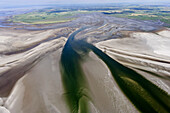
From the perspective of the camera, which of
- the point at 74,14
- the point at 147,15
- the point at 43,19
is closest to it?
the point at 43,19

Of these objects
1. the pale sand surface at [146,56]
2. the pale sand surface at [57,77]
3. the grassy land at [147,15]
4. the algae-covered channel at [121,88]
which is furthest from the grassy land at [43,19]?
the algae-covered channel at [121,88]

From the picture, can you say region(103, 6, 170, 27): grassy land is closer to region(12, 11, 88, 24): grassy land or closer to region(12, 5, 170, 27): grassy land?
region(12, 5, 170, 27): grassy land

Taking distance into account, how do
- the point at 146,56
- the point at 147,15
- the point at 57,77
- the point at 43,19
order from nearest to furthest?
the point at 57,77 → the point at 146,56 → the point at 43,19 → the point at 147,15

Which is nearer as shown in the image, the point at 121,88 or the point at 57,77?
the point at 121,88

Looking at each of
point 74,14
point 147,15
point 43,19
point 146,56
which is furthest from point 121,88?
point 74,14

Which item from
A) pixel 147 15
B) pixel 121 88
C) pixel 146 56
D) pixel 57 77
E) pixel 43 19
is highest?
pixel 147 15

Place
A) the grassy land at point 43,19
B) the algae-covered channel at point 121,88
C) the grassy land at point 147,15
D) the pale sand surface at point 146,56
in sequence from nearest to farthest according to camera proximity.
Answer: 1. the algae-covered channel at point 121,88
2. the pale sand surface at point 146,56
3. the grassy land at point 147,15
4. the grassy land at point 43,19

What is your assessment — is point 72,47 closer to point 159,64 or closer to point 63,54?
point 63,54

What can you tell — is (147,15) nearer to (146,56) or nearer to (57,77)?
(146,56)

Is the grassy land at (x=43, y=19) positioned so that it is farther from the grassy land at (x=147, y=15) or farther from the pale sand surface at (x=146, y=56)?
the pale sand surface at (x=146, y=56)
